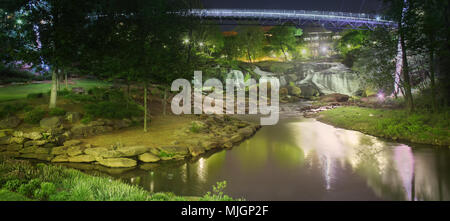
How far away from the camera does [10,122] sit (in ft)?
49.0

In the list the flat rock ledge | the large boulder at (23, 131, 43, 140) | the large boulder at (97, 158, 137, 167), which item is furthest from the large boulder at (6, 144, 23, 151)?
the large boulder at (97, 158, 137, 167)

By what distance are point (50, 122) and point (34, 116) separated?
1.14 m

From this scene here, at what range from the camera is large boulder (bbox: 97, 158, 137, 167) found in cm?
1211

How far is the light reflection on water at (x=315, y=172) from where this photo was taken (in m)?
9.77

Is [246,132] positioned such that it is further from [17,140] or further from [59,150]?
[17,140]

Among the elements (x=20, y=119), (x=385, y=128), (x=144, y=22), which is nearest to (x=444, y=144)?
(x=385, y=128)

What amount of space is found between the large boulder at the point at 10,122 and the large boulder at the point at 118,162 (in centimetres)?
636

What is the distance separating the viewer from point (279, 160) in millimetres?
13836

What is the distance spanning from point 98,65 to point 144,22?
16.6ft

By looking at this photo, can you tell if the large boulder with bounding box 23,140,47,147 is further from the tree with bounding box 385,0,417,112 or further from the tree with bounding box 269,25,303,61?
the tree with bounding box 269,25,303,61

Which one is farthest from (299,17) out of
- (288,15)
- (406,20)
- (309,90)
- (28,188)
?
(28,188)

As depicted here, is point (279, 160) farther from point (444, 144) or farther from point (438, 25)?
point (438, 25)

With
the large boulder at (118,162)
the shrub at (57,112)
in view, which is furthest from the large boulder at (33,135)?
the large boulder at (118,162)

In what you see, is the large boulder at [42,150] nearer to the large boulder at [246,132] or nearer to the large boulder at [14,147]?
the large boulder at [14,147]
